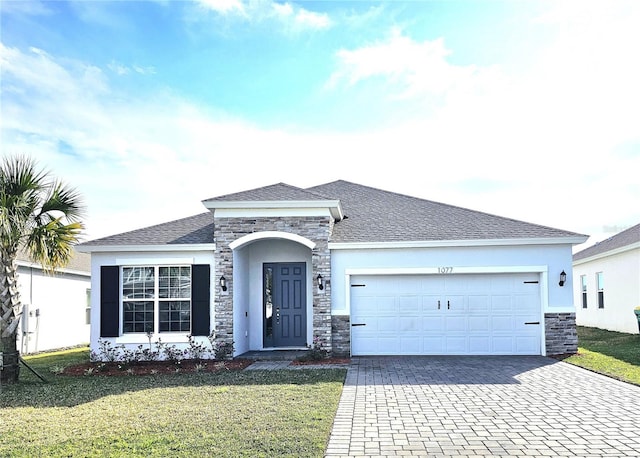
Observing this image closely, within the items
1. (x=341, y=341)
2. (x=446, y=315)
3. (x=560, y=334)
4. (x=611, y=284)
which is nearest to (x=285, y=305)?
(x=341, y=341)

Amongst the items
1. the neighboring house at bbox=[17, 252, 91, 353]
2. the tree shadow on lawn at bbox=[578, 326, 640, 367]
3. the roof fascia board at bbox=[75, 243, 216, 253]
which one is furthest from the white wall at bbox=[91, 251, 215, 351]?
the tree shadow on lawn at bbox=[578, 326, 640, 367]

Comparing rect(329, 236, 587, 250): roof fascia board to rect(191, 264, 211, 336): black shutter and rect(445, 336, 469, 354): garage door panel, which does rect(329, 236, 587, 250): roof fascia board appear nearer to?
rect(445, 336, 469, 354): garage door panel

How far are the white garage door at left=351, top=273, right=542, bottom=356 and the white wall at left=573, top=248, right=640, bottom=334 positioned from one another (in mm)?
7410

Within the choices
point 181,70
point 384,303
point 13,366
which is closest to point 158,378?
point 13,366

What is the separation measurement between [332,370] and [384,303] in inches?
117

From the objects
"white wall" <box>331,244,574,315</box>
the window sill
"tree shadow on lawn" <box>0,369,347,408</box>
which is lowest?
"tree shadow on lawn" <box>0,369,347,408</box>

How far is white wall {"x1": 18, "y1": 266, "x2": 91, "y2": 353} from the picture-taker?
17.3 meters

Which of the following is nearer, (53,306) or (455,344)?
(455,344)

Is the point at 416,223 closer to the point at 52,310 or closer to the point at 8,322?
the point at 8,322

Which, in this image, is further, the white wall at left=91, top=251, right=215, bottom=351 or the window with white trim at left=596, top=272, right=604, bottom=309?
the window with white trim at left=596, top=272, right=604, bottom=309

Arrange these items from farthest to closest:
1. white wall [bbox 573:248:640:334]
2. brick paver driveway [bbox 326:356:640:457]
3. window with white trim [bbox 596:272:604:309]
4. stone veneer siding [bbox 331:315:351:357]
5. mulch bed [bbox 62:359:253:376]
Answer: window with white trim [bbox 596:272:604:309]
white wall [bbox 573:248:640:334]
stone veneer siding [bbox 331:315:351:357]
mulch bed [bbox 62:359:253:376]
brick paver driveway [bbox 326:356:640:457]

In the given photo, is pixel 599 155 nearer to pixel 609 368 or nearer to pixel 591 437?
pixel 609 368

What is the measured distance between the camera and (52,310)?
61.5 feet

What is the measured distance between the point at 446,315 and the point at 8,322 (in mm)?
9970
